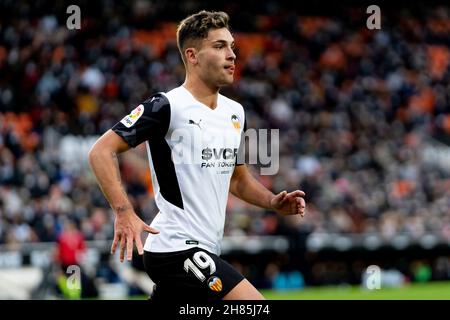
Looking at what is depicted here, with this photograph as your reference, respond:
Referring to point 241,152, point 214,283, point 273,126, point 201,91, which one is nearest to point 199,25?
point 201,91

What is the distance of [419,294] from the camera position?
1617cm

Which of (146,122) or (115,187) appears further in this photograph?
(146,122)

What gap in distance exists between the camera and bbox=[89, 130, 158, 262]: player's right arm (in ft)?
17.3

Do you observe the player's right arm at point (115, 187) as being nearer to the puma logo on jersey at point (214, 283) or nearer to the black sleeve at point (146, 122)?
the black sleeve at point (146, 122)

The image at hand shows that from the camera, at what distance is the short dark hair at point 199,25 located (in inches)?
235

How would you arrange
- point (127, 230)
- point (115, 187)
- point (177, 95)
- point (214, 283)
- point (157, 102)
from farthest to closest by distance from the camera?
point (177, 95) < point (157, 102) < point (214, 283) < point (115, 187) < point (127, 230)

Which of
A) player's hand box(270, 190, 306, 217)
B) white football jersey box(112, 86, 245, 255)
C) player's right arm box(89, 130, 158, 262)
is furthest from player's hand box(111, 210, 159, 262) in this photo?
player's hand box(270, 190, 306, 217)

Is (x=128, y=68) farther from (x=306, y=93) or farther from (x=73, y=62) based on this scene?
(x=306, y=93)

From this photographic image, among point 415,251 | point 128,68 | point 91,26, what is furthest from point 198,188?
point 91,26

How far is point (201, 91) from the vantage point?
19.7 ft

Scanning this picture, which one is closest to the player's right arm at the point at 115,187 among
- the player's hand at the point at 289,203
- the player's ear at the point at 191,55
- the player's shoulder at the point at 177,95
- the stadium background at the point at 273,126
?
the player's shoulder at the point at 177,95

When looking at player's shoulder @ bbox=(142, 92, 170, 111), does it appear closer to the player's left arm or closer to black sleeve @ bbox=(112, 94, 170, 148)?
black sleeve @ bbox=(112, 94, 170, 148)

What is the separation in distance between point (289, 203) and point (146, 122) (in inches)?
41.8

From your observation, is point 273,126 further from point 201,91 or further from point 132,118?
point 132,118
